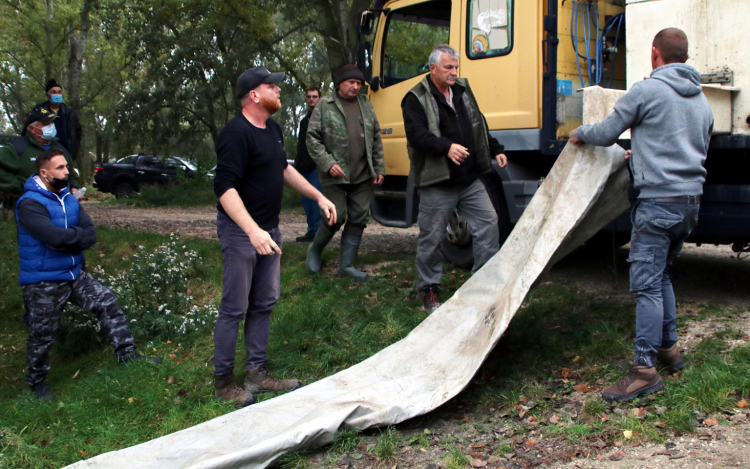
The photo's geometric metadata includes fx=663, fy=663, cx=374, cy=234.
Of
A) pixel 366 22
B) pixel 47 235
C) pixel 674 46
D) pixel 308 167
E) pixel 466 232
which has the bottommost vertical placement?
pixel 466 232

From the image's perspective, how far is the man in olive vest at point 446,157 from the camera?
509 centimetres

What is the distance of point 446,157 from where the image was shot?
5.12 m

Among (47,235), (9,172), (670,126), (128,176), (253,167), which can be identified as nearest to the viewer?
(670,126)

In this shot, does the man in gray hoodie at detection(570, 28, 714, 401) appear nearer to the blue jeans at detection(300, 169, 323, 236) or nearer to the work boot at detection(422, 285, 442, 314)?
the work boot at detection(422, 285, 442, 314)

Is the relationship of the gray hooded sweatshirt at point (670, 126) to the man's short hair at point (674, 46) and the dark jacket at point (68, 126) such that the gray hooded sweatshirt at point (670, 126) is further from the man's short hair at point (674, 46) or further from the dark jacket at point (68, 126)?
the dark jacket at point (68, 126)

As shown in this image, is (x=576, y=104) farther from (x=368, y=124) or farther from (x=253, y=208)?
(x=253, y=208)

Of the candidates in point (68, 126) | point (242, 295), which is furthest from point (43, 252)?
point (68, 126)

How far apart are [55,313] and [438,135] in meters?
3.08

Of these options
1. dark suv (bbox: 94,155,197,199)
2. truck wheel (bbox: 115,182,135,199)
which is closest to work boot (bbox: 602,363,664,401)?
dark suv (bbox: 94,155,197,199)

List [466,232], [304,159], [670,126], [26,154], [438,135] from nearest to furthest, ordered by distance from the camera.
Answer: [670,126]
[438,135]
[26,154]
[466,232]
[304,159]

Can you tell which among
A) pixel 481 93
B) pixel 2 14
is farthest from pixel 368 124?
pixel 2 14

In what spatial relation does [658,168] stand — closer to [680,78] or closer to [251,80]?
[680,78]

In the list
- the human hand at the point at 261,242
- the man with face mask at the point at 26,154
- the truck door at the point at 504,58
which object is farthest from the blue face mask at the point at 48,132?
the truck door at the point at 504,58

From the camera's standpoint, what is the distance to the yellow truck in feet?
15.7
